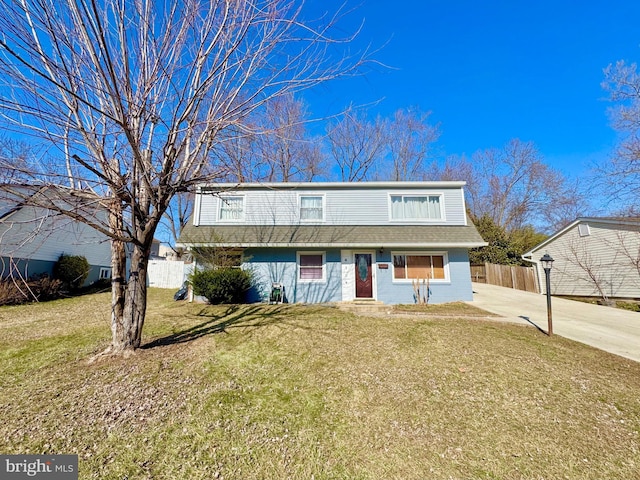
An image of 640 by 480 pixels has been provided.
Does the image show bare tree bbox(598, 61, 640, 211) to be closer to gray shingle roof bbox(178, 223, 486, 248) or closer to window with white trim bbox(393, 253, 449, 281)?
gray shingle roof bbox(178, 223, 486, 248)

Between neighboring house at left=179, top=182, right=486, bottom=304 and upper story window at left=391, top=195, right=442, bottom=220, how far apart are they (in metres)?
0.04

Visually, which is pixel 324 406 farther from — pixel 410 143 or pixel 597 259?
pixel 410 143

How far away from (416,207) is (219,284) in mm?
8478

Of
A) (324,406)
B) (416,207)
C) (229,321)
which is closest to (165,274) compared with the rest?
(229,321)

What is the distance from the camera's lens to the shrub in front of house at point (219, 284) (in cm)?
928

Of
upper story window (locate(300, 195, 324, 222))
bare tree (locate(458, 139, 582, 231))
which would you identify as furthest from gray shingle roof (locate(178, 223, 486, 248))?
bare tree (locate(458, 139, 582, 231))

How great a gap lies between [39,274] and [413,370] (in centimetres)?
1639

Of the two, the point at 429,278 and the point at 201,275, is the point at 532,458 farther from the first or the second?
the point at 201,275

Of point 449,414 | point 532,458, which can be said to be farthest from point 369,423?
point 532,458

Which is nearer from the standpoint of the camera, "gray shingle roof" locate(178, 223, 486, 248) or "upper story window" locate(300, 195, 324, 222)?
"gray shingle roof" locate(178, 223, 486, 248)

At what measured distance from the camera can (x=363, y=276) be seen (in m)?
10.7

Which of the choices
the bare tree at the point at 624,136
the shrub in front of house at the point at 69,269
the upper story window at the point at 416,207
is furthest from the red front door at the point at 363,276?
the shrub in front of house at the point at 69,269

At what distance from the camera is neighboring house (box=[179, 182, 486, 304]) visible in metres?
10.3

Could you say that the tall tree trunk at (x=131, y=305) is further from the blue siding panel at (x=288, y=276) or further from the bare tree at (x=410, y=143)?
the bare tree at (x=410, y=143)
